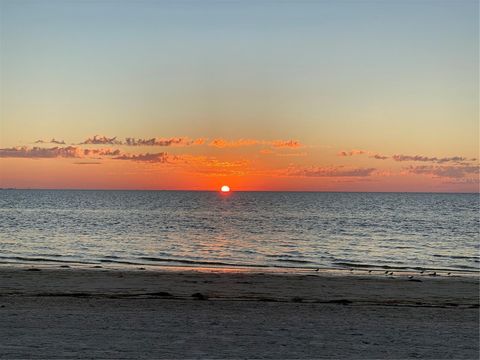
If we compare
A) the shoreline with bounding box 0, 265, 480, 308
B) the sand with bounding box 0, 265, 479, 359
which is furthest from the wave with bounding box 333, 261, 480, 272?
the sand with bounding box 0, 265, 479, 359

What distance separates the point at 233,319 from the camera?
12.6 meters

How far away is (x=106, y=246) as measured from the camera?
4053 centimetres

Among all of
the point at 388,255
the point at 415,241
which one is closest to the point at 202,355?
the point at 388,255

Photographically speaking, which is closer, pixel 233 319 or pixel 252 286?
pixel 233 319

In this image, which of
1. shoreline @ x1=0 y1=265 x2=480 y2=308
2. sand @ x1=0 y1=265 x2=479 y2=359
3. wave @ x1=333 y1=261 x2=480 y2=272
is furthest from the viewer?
wave @ x1=333 y1=261 x2=480 y2=272

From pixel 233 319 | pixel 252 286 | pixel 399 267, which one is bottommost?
pixel 399 267

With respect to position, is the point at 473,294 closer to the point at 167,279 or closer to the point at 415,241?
the point at 167,279

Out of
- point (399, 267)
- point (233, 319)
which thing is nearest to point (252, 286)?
point (233, 319)

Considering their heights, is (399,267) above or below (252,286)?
below

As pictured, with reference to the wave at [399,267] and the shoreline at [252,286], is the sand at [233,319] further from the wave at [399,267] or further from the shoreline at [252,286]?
the wave at [399,267]

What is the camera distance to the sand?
9.86 meters

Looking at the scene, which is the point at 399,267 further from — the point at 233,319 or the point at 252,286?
the point at 233,319

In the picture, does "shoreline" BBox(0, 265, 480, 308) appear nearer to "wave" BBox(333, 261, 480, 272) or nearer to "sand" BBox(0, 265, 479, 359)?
"sand" BBox(0, 265, 479, 359)

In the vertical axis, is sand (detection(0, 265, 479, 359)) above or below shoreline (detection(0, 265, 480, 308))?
above
